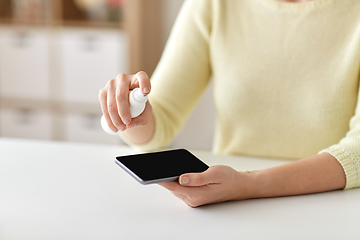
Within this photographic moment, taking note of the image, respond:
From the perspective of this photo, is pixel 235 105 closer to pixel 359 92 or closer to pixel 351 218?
pixel 359 92

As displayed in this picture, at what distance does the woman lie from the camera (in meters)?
1.12

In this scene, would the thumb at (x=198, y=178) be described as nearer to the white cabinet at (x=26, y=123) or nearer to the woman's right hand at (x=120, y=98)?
the woman's right hand at (x=120, y=98)

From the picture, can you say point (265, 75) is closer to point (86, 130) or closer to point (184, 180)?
point (184, 180)

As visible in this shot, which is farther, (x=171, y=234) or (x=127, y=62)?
(x=127, y=62)

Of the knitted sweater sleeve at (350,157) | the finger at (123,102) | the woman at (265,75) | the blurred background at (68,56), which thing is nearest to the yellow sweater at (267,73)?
the woman at (265,75)

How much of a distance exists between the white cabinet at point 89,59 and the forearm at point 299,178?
1.84 meters

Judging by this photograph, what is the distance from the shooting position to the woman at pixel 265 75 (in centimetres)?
112

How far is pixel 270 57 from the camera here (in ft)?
3.87

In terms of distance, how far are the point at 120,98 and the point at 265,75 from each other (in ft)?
1.60

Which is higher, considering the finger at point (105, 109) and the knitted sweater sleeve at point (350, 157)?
the finger at point (105, 109)

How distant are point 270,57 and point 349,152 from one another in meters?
0.39

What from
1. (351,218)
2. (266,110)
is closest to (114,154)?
(266,110)

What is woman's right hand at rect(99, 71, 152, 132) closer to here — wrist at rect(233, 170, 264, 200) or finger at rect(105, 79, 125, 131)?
finger at rect(105, 79, 125, 131)

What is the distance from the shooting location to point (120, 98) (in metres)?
0.83
